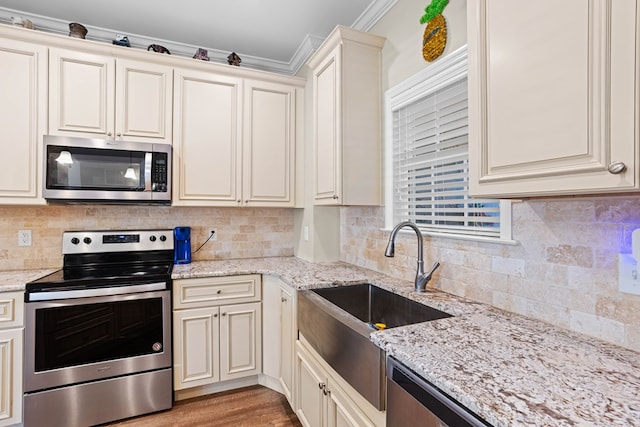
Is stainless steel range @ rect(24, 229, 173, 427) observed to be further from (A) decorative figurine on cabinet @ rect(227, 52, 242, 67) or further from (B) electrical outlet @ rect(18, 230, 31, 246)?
(A) decorative figurine on cabinet @ rect(227, 52, 242, 67)

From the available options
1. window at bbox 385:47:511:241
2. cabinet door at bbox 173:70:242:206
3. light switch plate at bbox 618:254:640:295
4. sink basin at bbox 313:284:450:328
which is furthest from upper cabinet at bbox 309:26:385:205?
light switch plate at bbox 618:254:640:295

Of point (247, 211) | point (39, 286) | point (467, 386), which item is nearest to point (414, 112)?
point (467, 386)

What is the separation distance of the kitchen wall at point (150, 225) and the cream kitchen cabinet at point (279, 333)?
2.22ft

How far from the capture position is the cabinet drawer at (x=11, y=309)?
1803 mm

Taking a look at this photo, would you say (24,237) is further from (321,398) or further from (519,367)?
(519,367)

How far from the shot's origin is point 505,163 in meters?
0.99

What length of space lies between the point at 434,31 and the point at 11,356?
9.52ft

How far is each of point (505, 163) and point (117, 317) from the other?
7.31ft

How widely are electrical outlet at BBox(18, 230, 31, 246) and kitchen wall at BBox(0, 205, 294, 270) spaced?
24 millimetres

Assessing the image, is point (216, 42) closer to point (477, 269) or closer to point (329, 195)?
point (329, 195)

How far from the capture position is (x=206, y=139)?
2520 mm

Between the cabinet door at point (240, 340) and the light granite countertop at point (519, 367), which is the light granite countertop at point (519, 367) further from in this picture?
the cabinet door at point (240, 340)

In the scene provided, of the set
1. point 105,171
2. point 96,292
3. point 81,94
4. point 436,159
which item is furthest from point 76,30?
point 436,159

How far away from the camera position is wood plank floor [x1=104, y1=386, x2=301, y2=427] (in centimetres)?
201
